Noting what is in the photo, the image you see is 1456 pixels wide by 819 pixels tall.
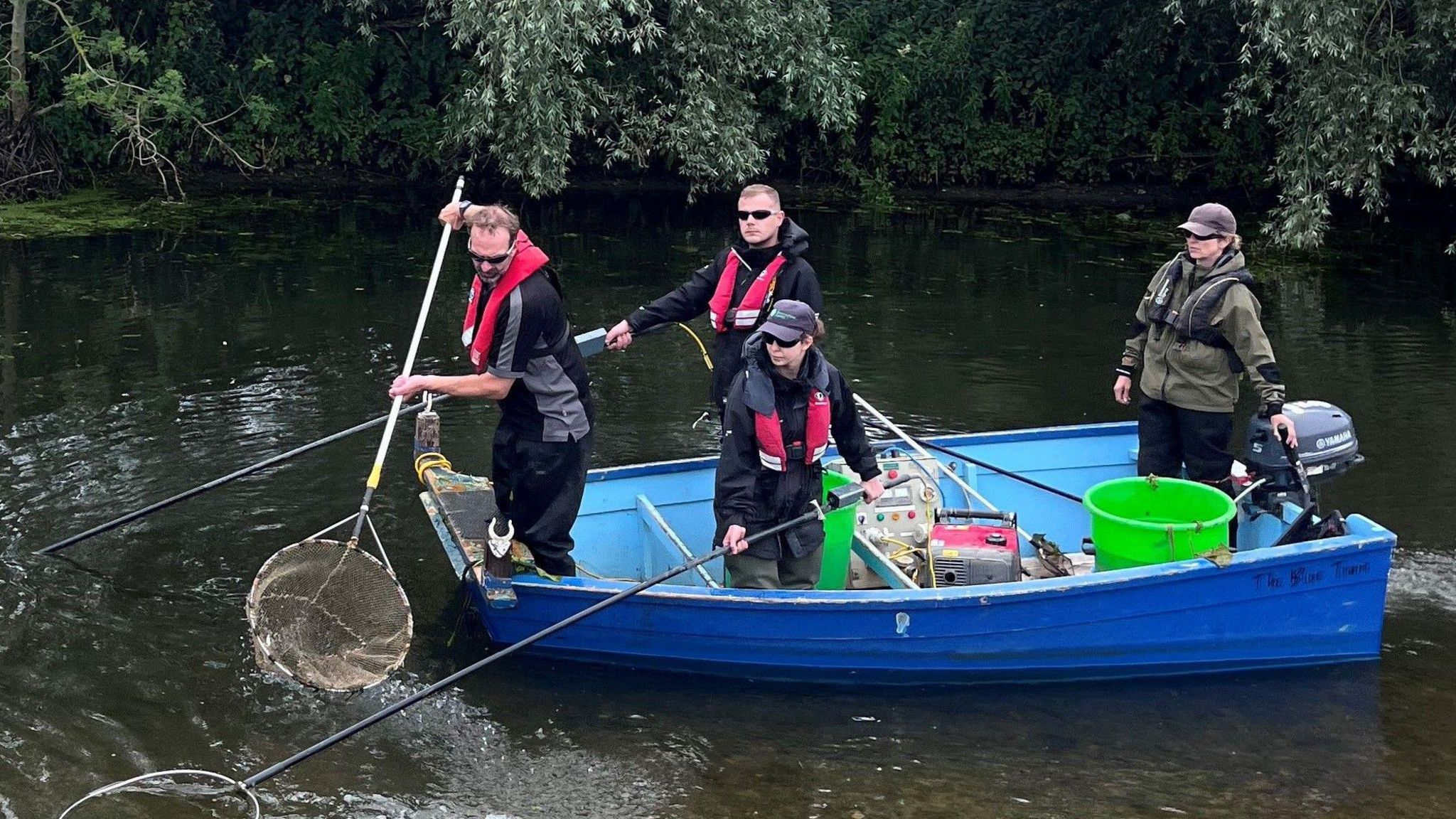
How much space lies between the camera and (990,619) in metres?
6.02

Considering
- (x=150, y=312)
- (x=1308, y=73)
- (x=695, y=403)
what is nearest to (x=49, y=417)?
(x=150, y=312)

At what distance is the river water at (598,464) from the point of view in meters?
5.50

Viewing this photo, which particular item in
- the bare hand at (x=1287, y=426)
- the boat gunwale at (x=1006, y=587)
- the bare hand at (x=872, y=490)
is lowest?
the boat gunwale at (x=1006, y=587)

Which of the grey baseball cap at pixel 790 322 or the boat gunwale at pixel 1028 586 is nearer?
the grey baseball cap at pixel 790 322

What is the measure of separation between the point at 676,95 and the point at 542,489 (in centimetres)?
1044

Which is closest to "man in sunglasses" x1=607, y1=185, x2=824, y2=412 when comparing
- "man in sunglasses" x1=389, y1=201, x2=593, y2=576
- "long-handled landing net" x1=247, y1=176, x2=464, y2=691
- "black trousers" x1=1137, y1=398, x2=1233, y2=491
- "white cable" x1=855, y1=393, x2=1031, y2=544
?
"white cable" x1=855, y1=393, x2=1031, y2=544

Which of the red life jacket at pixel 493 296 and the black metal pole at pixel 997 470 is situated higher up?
the red life jacket at pixel 493 296

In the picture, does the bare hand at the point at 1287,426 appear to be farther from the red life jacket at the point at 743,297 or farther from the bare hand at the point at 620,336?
the bare hand at the point at 620,336

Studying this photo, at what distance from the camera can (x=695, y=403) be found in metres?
10.1

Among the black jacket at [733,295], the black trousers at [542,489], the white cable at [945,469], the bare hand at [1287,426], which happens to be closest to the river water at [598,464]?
the black trousers at [542,489]

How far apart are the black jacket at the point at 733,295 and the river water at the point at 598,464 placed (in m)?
1.48

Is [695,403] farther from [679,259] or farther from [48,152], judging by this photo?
[48,152]

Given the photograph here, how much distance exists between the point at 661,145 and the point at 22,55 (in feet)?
24.3

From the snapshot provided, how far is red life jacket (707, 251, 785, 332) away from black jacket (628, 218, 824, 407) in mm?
21
